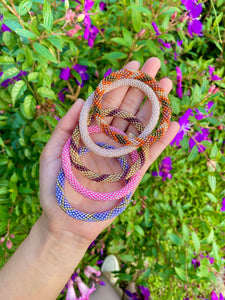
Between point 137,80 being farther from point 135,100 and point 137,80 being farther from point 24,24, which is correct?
point 24,24

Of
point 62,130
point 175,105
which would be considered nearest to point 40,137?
point 62,130

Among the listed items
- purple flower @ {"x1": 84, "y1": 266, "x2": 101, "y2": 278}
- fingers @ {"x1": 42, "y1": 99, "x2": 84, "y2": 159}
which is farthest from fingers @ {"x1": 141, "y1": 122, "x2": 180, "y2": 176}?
purple flower @ {"x1": 84, "y1": 266, "x2": 101, "y2": 278}

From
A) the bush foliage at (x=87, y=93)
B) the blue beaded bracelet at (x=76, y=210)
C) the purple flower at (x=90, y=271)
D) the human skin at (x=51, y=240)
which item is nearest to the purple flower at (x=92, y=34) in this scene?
the bush foliage at (x=87, y=93)

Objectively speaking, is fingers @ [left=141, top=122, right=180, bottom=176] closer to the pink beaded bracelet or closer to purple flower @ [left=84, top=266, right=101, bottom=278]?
the pink beaded bracelet

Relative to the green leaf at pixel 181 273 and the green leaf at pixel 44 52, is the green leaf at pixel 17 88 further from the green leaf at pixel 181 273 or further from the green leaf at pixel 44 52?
the green leaf at pixel 181 273

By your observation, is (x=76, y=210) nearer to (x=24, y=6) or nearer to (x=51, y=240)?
(x=51, y=240)

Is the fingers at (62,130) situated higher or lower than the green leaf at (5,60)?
lower

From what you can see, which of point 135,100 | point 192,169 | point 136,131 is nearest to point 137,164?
point 136,131
